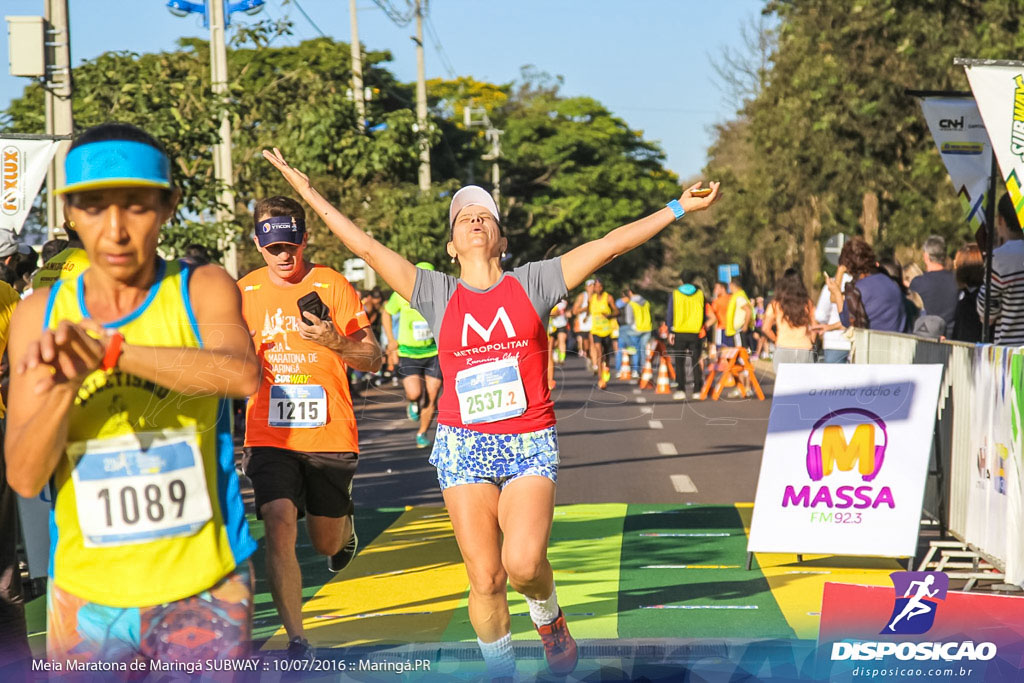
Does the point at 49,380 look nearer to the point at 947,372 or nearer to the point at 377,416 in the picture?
the point at 947,372

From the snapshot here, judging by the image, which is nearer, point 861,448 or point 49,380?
point 49,380

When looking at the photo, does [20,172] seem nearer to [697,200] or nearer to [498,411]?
[498,411]

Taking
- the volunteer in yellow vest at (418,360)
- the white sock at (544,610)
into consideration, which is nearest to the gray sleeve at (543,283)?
the white sock at (544,610)

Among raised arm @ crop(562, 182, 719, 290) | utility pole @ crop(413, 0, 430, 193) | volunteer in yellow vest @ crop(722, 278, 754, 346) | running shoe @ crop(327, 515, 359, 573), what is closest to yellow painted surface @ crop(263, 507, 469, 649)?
running shoe @ crop(327, 515, 359, 573)

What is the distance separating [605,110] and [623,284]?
11.2 meters

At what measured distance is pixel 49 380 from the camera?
2.70m

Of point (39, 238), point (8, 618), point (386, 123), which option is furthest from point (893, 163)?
point (8, 618)

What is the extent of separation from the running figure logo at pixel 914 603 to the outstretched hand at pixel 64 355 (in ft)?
9.47

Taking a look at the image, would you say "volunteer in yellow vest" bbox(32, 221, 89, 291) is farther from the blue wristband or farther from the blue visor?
the blue visor

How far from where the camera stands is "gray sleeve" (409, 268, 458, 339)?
17.1 ft

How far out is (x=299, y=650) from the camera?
554 cm

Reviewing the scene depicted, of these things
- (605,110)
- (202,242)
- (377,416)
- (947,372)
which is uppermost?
(605,110)

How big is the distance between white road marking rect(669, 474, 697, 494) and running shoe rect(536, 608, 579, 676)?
256 inches

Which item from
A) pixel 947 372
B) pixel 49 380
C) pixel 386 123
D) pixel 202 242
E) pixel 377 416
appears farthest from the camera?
pixel 386 123
